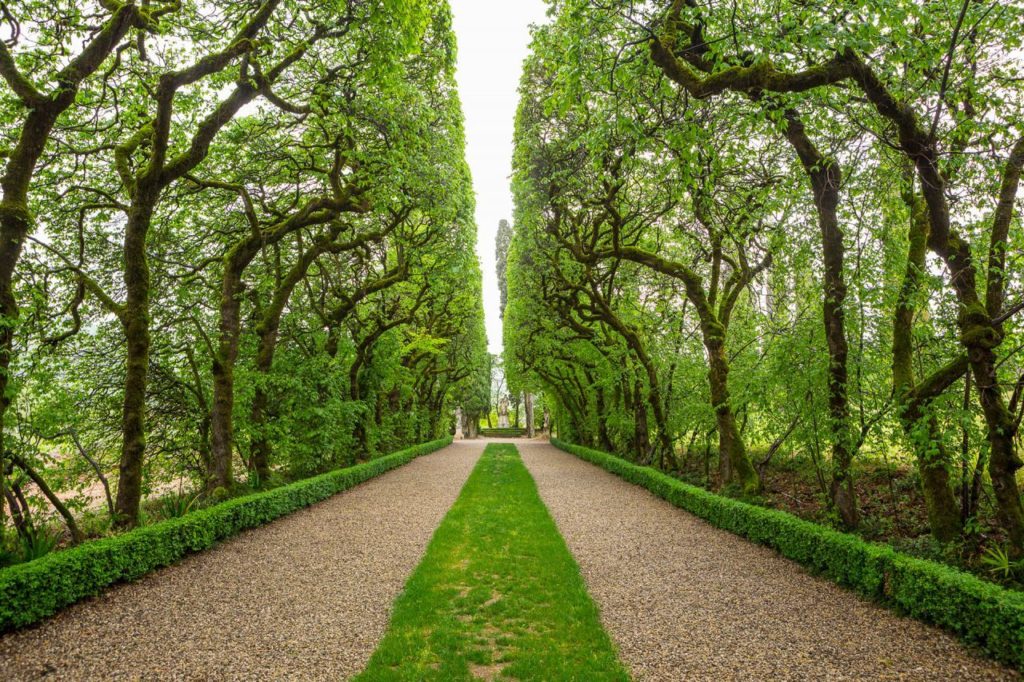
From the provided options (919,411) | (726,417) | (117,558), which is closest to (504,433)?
(726,417)

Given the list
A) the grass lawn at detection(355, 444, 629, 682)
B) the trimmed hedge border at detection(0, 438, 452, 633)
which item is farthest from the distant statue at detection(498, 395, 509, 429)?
the grass lawn at detection(355, 444, 629, 682)

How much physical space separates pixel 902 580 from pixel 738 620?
176 centimetres

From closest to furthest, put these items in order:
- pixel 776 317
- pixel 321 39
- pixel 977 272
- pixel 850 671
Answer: pixel 850 671
pixel 977 272
pixel 321 39
pixel 776 317

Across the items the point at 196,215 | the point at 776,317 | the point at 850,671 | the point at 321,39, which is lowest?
the point at 850,671

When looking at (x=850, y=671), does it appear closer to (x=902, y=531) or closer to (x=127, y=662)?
(x=902, y=531)

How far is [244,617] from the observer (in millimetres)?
5027

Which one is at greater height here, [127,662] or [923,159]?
[923,159]

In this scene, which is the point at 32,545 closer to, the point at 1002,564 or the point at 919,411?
the point at 919,411

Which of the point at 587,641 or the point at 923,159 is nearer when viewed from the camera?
the point at 587,641

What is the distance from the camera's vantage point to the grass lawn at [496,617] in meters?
4.01

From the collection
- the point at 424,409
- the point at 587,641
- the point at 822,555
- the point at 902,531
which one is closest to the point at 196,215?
the point at 587,641

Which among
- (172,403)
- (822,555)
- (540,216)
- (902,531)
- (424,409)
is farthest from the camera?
(424,409)

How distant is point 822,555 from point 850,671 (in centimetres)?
258

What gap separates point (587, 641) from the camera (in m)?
4.50
